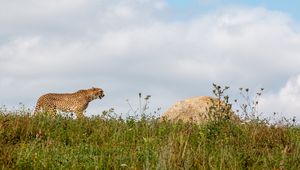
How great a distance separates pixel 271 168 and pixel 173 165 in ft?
4.99

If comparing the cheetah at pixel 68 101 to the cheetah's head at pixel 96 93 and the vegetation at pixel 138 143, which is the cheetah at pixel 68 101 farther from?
the vegetation at pixel 138 143

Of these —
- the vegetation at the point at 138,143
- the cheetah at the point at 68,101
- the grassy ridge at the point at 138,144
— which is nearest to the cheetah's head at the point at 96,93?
the cheetah at the point at 68,101

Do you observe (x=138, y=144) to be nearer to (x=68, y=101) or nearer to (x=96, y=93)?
(x=68, y=101)

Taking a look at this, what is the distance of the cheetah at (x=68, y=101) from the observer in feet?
76.8

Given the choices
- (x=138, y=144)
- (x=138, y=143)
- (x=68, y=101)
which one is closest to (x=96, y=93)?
(x=68, y=101)

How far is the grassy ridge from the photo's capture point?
7031 mm

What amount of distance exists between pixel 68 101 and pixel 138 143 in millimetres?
14596

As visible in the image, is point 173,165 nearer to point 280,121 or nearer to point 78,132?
point 78,132

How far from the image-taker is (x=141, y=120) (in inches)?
480

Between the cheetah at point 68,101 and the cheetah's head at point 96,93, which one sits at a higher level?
the cheetah's head at point 96,93

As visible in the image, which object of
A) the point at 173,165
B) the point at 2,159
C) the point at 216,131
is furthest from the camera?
the point at 216,131

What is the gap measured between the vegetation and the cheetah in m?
10.4

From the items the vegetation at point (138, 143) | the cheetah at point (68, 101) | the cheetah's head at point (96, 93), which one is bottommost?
the vegetation at point (138, 143)

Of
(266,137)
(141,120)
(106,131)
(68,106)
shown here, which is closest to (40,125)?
(106,131)
